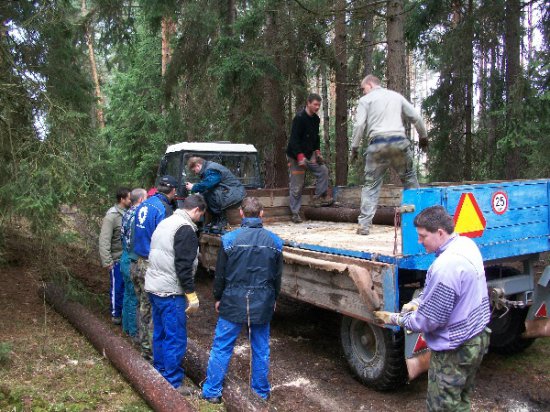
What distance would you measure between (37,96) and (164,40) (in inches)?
471

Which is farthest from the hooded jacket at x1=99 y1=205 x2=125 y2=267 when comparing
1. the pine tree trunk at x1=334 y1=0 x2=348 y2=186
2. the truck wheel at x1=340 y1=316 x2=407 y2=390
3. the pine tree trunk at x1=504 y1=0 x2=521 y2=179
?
the pine tree trunk at x1=504 y1=0 x2=521 y2=179

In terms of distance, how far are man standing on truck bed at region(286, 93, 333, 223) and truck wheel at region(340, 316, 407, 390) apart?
3090 millimetres

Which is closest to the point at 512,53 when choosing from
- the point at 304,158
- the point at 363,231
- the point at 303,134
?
the point at 303,134

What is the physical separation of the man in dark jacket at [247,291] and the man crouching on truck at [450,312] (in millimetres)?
1567

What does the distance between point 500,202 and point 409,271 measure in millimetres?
1086

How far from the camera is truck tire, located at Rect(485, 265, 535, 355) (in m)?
5.54

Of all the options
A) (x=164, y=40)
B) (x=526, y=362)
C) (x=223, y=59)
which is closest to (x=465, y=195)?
(x=526, y=362)

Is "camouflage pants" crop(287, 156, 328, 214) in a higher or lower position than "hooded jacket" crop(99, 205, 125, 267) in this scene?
higher

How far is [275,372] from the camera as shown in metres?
5.47

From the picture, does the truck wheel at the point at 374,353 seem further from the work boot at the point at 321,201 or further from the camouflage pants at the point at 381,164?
the work boot at the point at 321,201

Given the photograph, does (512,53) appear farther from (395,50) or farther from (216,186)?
(216,186)

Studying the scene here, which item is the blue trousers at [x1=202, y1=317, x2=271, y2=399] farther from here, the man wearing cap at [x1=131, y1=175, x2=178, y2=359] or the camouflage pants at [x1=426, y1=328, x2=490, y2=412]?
the camouflage pants at [x1=426, y1=328, x2=490, y2=412]

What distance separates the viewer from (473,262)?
313cm

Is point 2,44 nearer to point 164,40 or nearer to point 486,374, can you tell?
point 486,374
